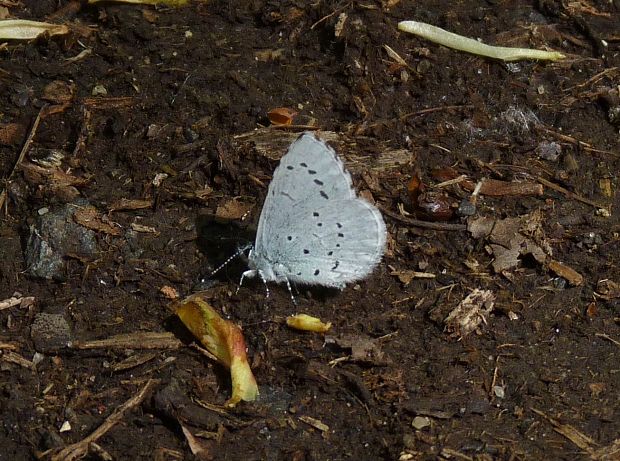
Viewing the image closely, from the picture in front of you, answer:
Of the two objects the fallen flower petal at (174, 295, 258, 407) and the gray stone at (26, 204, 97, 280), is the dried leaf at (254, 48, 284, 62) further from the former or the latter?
the fallen flower petal at (174, 295, 258, 407)

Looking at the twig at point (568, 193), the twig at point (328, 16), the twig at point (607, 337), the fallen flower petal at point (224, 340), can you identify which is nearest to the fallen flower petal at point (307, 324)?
the fallen flower petal at point (224, 340)

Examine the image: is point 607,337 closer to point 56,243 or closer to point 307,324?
point 307,324

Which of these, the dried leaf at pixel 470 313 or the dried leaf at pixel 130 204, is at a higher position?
the dried leaf at pixel 130 204

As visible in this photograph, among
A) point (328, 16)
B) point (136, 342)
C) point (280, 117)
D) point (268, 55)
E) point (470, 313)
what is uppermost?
point (328, 16)

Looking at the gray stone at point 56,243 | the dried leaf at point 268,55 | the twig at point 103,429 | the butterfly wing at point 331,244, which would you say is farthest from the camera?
the dried leaf at point 268,55

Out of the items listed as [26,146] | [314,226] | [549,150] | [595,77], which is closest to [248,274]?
[314,226]

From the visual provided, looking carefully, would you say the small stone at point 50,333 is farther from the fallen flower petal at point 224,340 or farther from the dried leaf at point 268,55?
the dried leaf at point 268,55
